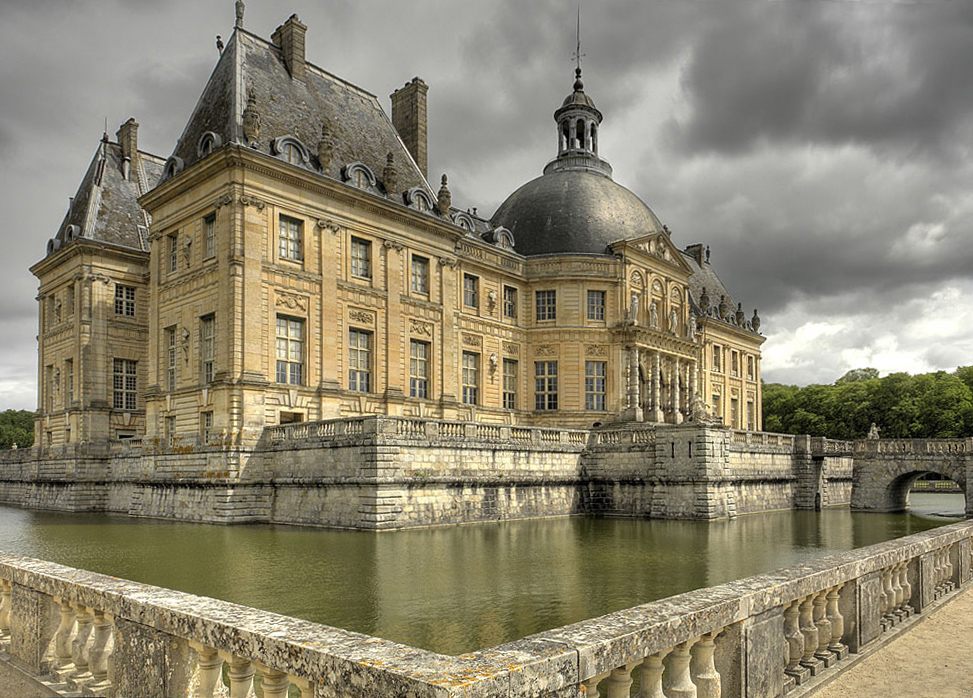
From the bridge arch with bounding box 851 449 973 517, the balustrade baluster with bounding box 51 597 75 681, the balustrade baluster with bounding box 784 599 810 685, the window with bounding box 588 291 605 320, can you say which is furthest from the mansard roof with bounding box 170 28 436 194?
the balustrade baluster with bounding box 784 599 810 685

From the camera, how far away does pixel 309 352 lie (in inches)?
1187

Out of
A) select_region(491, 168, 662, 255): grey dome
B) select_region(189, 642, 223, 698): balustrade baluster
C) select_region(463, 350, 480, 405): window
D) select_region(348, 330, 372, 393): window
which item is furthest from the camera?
select_region(491, 168, 662, 255): grey dome

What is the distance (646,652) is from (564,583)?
10939 millimetres

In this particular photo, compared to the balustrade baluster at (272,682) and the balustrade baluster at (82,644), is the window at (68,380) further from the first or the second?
the balustrade baluster at (272,682)

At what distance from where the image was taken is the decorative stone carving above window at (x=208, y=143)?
29.8 metres

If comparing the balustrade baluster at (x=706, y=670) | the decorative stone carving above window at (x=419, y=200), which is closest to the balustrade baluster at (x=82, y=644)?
the balustrade baluster at (x=706, y=670)

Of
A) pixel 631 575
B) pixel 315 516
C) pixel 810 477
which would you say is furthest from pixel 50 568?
pixel 810 477

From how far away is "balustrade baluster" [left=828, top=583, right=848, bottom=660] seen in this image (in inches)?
258

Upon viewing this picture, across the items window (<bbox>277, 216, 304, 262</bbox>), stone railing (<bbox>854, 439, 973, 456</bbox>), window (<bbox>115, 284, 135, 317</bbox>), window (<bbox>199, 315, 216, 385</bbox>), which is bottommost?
stone railing (<bbox>854, 439, 973, 456</bbox>)

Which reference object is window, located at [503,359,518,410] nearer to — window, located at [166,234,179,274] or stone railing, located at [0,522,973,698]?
window, located at [166,234,179,274]

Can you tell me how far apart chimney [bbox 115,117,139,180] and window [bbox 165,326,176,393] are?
13836 millimetres

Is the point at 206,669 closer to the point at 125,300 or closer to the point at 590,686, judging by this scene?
the point at 590,686

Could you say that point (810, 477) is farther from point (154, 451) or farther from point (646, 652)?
point (646, 652)

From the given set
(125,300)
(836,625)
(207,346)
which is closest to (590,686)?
(836,625)
